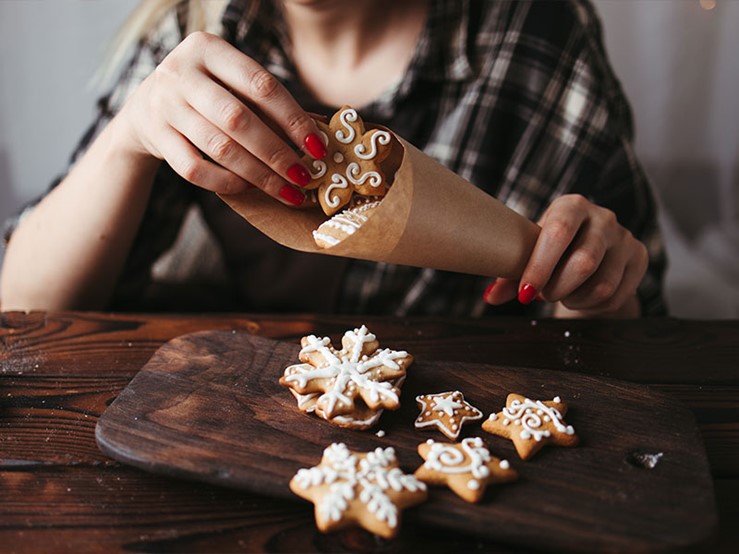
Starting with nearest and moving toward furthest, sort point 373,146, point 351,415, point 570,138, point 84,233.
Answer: point 351,415 → point 373,146 → point 84,233 → point 570,138

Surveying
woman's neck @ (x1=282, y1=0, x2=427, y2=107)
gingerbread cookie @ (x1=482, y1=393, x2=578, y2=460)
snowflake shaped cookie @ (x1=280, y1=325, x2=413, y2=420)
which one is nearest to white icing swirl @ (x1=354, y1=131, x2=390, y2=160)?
snowflake shaped cookie @ (x1=280, y1=325, x2=413, y2=420)

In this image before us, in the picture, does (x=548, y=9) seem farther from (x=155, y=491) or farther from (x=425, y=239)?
(x=155, y=491)

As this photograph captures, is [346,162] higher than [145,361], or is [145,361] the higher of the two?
[346,162]

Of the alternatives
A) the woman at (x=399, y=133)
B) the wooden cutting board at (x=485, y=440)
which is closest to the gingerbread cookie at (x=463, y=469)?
the wooden cutting board at (x=485, y=440)

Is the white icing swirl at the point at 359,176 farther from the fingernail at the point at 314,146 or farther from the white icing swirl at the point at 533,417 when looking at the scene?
the white icing swirl at the point at 533,417

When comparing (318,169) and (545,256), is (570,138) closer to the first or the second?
(545,256)

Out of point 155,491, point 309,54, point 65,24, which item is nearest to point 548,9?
point 309,54

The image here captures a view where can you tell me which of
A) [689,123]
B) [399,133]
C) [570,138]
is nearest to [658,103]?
[689,123]
